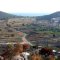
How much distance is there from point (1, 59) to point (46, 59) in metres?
2.29

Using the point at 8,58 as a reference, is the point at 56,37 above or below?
below

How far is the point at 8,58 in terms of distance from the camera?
1200 cm

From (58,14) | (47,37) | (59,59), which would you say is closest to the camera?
(59,59)

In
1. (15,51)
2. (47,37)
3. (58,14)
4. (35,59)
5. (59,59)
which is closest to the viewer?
(35,59)

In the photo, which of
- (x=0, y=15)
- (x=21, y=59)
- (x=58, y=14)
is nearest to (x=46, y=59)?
(x=21, y=59)

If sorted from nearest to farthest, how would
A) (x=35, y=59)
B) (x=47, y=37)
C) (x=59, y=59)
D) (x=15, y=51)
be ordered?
(x=35, y=59), (x=15, y=51), (x=59, y=59), (x=47, y=37)

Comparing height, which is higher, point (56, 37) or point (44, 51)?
point (44, 51)

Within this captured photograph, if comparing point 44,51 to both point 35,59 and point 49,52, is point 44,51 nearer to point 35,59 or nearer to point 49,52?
point 49,52

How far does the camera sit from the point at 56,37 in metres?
33.3

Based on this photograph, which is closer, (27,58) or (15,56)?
(15,56)

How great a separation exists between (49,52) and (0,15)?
60258 mm

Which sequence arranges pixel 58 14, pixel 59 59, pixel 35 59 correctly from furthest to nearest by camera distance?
pixel 58 14, pixel 59 59, pixel 35 59

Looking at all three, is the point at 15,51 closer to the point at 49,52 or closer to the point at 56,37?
the point at 49,52

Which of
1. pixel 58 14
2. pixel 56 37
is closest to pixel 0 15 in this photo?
pixel 58 14
